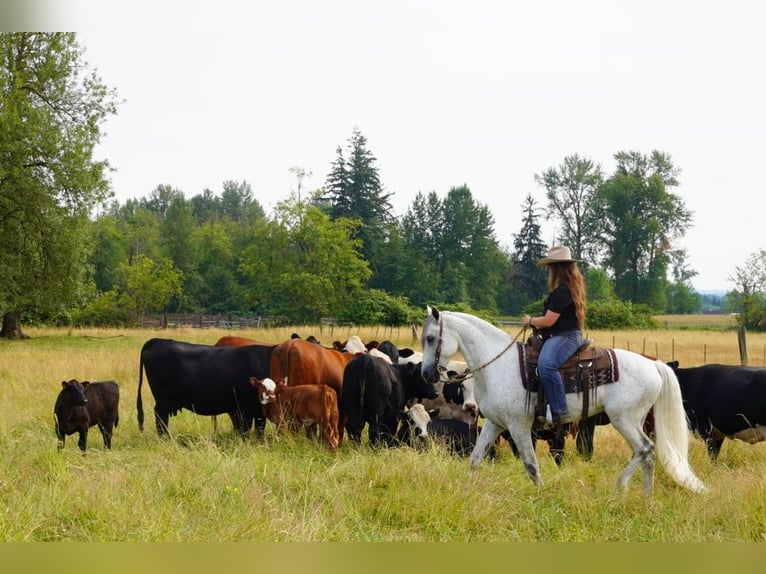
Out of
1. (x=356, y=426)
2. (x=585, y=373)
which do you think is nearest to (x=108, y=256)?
(x=356, y=426)

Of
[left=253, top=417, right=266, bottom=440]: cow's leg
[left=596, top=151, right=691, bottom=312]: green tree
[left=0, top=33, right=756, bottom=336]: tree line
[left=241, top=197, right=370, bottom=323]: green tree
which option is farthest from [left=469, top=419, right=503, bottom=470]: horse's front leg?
[left=596, top=151, right=691, bottom=312]: green tree

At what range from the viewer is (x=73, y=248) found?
1012 inches

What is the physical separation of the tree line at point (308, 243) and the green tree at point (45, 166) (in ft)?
0.15

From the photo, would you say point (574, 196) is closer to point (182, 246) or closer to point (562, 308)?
point (182, 246)

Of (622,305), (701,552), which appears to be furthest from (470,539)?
(622,305)

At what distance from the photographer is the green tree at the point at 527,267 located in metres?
36.4

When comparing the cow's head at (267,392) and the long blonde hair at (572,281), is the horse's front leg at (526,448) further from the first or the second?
the cow's head at (267,392)

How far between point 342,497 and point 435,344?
1.73 m

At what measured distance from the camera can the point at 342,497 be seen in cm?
570

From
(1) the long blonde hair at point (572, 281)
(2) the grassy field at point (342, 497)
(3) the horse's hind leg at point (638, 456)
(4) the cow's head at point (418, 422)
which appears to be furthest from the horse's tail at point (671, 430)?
(4) the cow's head at point (418, 422)

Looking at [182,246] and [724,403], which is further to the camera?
[182,246]

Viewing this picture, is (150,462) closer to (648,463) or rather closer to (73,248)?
(648,463)

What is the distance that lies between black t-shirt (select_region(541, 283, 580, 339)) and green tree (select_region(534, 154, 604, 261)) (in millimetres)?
32001

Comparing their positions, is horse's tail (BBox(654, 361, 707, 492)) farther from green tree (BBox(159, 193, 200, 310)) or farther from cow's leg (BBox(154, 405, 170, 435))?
green tree (BBox(159, 193, 200, 310))
